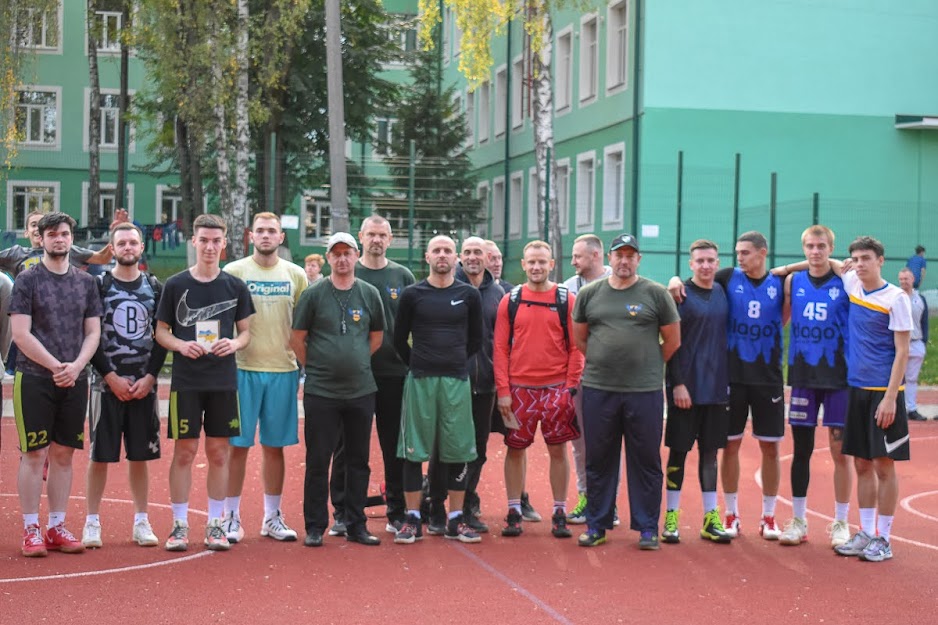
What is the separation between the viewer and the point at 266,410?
30.6 ft

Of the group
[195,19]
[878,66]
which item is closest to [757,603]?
[195,19]

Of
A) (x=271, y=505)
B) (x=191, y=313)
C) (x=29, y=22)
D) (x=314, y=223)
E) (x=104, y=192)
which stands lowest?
(x=271, y=505)

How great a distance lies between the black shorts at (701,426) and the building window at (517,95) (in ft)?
101

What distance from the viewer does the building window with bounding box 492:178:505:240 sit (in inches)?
1416

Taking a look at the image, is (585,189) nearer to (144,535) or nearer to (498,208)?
(498,208)

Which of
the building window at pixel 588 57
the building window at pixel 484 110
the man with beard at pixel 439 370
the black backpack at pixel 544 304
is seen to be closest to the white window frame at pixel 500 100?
the building window at pixel 484 110

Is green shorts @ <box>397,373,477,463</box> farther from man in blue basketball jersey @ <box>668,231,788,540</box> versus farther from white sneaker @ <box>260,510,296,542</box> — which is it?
man in blue basketball jersey @ <box>668,231,788,540</box>

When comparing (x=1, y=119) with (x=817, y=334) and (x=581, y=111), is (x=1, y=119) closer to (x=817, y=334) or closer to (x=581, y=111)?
(x=581, y=111)

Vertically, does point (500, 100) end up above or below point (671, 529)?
above

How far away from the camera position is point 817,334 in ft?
30.6

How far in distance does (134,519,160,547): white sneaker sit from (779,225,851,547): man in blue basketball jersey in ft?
14.4

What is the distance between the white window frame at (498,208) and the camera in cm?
Answer: 3559

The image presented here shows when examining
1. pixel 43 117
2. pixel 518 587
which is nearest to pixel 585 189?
pixel 43 117

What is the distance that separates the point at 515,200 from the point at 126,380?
3193 centimetres
